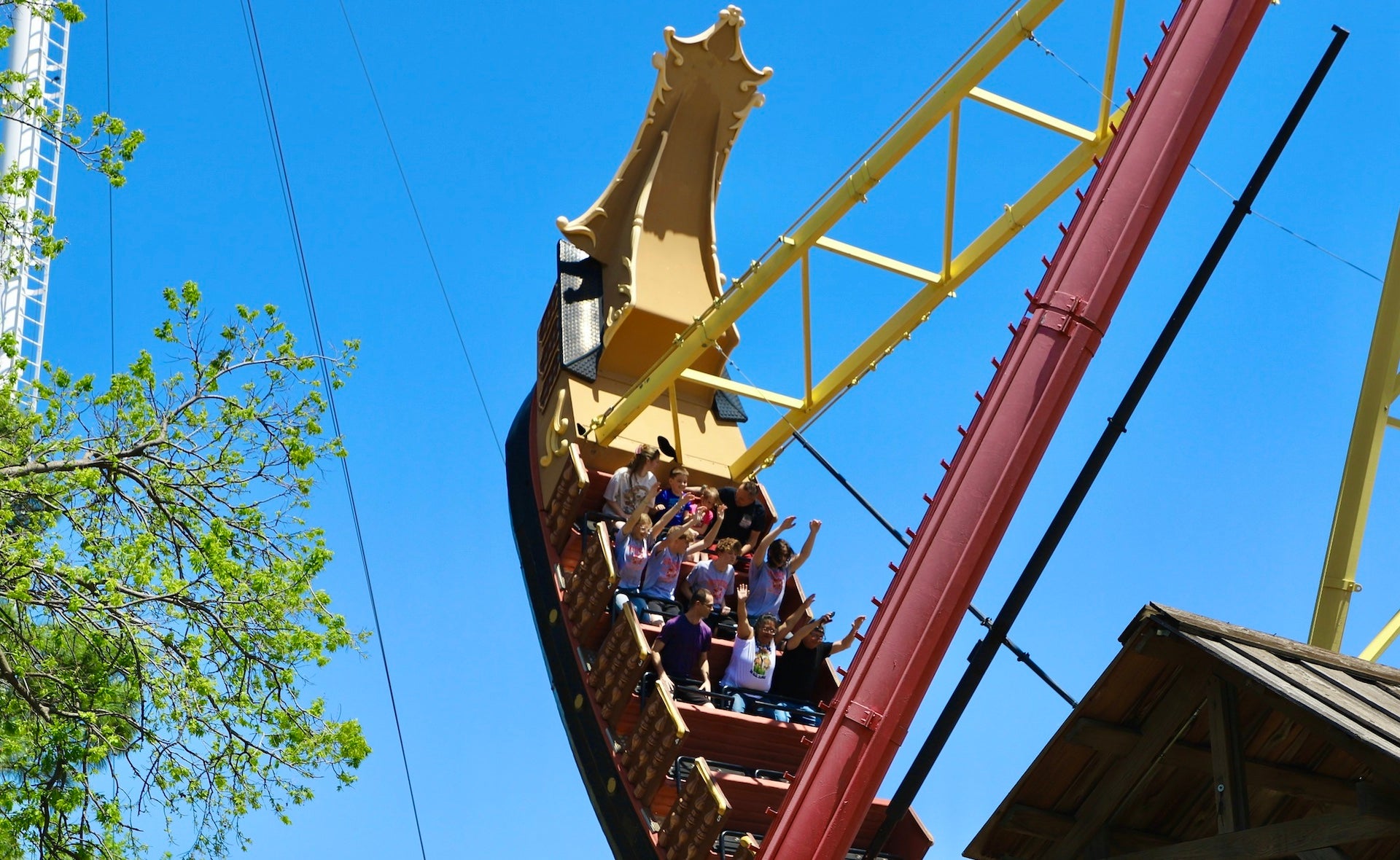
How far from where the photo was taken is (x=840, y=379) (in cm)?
1151

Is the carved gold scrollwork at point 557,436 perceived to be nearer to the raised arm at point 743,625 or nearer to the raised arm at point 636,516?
the raised arm at point 636,516

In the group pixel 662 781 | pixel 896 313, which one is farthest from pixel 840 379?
pixel 662 781

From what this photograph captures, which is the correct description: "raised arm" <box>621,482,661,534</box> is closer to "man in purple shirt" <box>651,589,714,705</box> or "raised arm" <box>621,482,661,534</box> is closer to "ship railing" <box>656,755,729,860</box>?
"man in purple shirt" <box>651,589,714,705</box>

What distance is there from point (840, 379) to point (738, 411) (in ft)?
6.31

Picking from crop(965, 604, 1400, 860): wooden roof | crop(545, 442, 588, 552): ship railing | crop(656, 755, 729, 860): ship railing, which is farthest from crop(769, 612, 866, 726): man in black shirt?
crop(965, 604, 1400, 860): wooden roof

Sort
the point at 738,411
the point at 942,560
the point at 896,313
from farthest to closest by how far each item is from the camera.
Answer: the point at 738,411
the point at 896,313
the point at 942,560

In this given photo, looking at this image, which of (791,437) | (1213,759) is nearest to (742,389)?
(791,437)

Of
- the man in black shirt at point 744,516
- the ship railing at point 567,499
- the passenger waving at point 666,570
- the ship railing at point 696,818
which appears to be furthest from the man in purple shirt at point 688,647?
the man in black shirt at point 744,516

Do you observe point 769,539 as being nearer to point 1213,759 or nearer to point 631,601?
point 631,601

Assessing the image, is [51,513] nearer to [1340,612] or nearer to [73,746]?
[73,746]

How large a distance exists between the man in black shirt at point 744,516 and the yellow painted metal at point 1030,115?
342cm

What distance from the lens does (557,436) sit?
12.5 metres

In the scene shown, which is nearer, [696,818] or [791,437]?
[696,818]

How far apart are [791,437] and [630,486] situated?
1.29 metres
